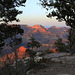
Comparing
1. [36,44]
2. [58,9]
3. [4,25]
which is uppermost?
[58,9]

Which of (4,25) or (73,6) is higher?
(73,6)

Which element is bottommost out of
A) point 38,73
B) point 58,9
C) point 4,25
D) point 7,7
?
point 38,73

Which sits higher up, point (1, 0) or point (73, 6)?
point (1, 0)

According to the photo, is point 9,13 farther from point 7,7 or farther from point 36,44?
point 36,44

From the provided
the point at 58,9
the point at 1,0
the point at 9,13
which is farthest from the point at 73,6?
the point at 1,0

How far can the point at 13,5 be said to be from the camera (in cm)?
1505

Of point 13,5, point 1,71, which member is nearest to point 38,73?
point 1,71

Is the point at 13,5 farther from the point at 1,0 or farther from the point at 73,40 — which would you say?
the point at 73,40

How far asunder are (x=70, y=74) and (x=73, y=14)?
4.80 meters

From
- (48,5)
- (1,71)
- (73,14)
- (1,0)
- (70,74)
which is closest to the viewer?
(1,71)

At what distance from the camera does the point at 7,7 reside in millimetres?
14953

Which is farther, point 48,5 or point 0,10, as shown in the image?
point 0,10

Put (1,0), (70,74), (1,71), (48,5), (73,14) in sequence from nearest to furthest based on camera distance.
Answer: (1,71) < (70,74) < (73,14) < (48,5) < (1,0)

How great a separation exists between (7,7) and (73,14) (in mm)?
8591
